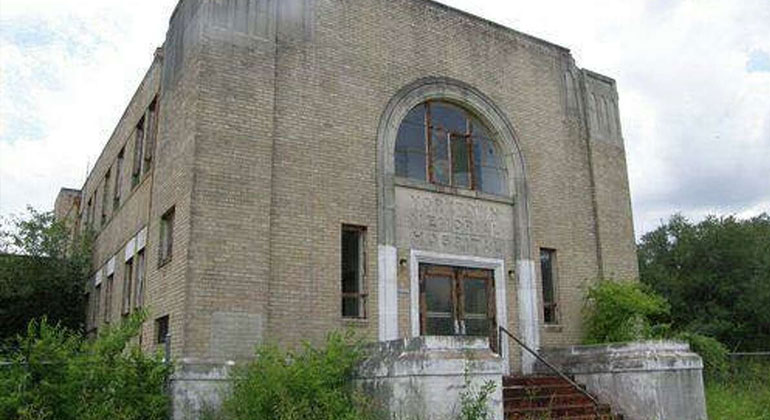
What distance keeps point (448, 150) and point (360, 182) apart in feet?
9.34

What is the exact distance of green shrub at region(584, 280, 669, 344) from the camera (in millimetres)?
15664

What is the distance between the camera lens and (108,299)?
1869 cm

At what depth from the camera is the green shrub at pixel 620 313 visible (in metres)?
15.7

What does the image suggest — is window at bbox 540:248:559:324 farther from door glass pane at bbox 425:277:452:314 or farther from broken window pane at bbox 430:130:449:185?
broken window pane at bbox 430:130:449:185

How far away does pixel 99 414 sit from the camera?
9.27m

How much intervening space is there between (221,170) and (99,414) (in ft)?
14.9

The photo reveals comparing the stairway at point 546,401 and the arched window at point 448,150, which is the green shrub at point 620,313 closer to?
the stairway at point 546,401

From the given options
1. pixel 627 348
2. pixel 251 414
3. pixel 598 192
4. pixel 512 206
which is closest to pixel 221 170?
pixel 251 414

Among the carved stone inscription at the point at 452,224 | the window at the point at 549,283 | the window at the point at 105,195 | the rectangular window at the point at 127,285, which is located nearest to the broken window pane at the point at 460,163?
the carved stone inscription at the point at 452,224

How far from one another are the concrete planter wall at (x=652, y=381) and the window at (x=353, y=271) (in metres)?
4.94

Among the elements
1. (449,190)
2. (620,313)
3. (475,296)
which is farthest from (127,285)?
(620,313)

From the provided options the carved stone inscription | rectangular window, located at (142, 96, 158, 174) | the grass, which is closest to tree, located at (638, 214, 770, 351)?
the grass

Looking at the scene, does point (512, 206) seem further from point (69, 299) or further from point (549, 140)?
point (69, 299)

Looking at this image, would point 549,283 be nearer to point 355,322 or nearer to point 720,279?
point 355,322
